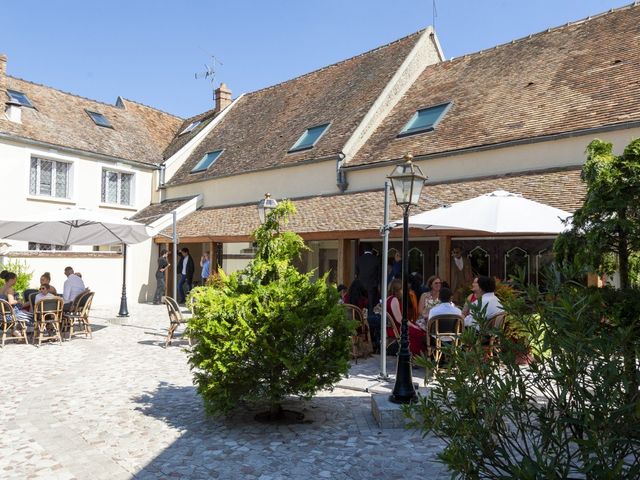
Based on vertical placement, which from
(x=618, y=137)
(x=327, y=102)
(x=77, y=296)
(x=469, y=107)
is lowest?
(x=77, y=296)

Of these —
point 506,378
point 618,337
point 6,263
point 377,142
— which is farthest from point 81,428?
point 6,263

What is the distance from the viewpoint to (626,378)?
97.6 inches

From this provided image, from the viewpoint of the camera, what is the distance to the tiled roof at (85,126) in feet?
60.6

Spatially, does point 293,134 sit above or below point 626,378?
above

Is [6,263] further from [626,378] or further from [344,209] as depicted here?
[626,378]

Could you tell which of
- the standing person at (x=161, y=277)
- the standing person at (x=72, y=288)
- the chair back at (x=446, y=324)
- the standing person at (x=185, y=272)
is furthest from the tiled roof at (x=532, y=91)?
the standing person at (x=72, y=288)

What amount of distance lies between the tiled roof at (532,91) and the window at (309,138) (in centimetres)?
194

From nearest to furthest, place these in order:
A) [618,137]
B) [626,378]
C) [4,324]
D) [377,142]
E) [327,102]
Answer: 1. [626,378]
2. [4,324]
3. [618,137]
4. [377,142]
5. [327,102]

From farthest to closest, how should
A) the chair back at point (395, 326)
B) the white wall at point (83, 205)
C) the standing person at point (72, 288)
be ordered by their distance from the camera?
the white wall at point (83, 205) < the standing person at point (72, 288) < the chair back at point (395, 326)

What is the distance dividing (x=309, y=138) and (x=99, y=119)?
30.6ft

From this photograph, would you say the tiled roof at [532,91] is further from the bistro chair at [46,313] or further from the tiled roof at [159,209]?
the bistro chair at [46,313]

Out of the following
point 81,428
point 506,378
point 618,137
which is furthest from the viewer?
point 618,137

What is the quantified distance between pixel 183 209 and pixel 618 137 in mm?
13996

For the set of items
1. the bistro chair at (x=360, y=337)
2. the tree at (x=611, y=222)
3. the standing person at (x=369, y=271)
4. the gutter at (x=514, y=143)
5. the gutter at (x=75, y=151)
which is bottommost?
the bistro chair at (x=360, y=337)
